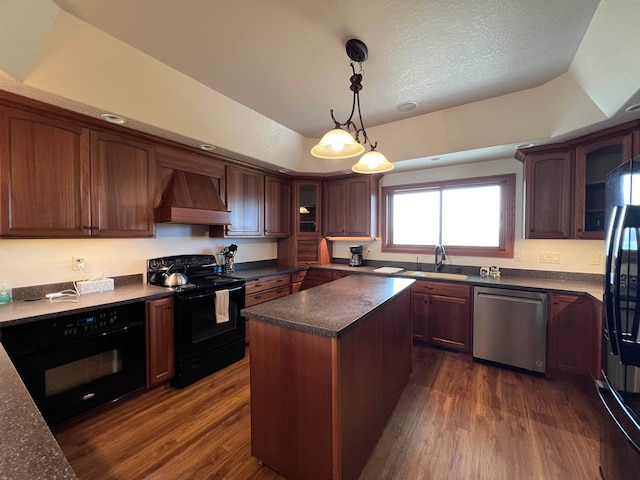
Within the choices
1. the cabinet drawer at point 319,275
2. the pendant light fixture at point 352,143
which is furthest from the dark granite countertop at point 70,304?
the cabinet drawer at point 319,275

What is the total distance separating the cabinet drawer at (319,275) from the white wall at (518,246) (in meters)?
0.95

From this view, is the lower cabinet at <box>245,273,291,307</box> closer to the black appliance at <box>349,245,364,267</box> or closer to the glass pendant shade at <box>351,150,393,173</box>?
the black appliance at <box>349,245,364,267</box>

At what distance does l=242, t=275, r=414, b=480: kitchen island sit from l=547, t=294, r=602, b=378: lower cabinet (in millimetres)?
1972

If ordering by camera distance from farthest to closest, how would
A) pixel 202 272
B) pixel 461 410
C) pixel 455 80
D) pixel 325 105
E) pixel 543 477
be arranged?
1. pixel 202 272
2. pixel 325 105
3. pixel 455 80
4. pixel 461 410
5. pixel 543 477

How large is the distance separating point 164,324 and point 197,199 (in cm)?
132

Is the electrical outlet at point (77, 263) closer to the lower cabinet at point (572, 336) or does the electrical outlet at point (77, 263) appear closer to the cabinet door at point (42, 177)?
the cabinet door at point (42, 177)

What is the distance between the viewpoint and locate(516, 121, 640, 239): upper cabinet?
2.46 m

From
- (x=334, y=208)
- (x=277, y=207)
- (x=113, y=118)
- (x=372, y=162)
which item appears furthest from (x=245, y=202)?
(x=372, y=162)

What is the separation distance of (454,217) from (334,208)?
1.75 metres

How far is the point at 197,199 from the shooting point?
298 centimetres

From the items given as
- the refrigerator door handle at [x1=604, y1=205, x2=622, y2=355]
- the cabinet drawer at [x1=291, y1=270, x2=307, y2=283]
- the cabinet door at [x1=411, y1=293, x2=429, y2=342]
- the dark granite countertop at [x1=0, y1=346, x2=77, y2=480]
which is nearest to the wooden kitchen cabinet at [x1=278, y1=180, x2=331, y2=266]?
the cabinet drawer at [x1=291, y1=270, x2=307, y2=283]

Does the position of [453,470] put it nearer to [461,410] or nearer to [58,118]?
[461,410]

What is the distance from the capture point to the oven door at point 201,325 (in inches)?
101

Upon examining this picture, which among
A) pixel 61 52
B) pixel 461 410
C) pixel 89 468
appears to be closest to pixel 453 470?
pixel 461 410
